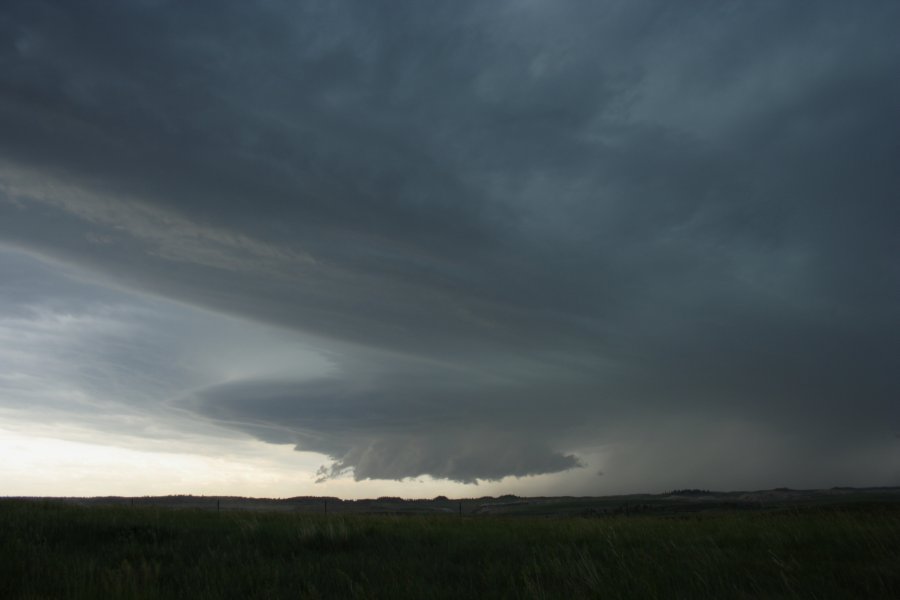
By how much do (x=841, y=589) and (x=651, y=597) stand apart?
2.61 meters

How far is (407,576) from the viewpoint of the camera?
31.2 feet

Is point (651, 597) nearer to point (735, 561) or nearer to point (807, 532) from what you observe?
point (735, 561)

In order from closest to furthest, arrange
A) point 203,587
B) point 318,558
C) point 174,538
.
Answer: point 203,587
point 318,558
point 174,538

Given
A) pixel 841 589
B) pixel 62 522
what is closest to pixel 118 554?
pixel 62 522

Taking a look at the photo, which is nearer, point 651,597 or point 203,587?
point 651,597

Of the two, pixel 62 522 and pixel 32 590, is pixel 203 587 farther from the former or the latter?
pixel 62 522

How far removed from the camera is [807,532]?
44.2 feet

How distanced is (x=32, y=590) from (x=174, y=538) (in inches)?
278

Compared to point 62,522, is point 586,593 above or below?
below

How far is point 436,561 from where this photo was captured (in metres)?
11.4

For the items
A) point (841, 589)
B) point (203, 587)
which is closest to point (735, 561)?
Result: point (841, 589)

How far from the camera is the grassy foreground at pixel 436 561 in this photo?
834 centimetres

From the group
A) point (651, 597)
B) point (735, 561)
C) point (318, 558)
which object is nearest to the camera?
point (651, 597)

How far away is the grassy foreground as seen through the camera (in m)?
8.34
